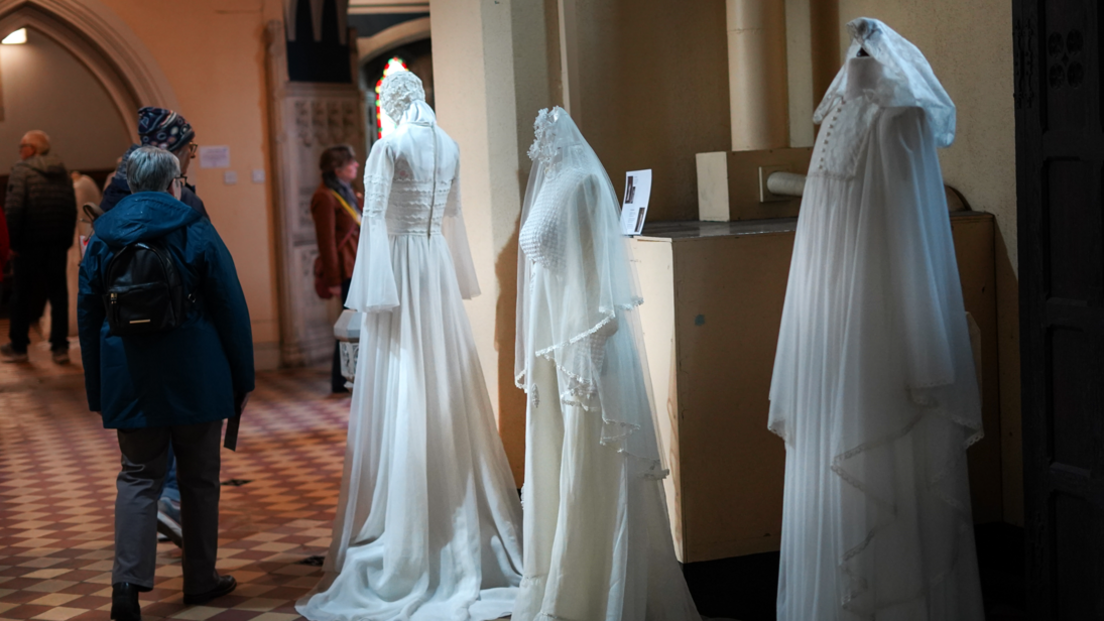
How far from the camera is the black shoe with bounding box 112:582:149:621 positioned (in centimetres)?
362

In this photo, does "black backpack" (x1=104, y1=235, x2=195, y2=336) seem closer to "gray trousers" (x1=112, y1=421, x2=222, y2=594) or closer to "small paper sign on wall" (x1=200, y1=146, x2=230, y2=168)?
"gray trousers" (x1=112, y1=421, x2=222, y2=594)

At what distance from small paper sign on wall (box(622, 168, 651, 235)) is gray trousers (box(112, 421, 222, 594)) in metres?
1.54

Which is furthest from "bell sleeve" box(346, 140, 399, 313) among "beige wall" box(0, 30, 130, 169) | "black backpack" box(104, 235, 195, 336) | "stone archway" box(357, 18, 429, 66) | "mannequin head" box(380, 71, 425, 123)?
"beige wall" box(0, 30, 130, 169)

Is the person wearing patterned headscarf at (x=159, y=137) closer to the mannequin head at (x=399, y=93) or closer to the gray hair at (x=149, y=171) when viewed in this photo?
the gray hair at (x=149, y=171)

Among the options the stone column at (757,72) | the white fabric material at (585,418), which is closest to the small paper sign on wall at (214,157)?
the stone column at (757,72)

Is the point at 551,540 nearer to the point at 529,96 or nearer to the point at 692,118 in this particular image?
the point at 529,96

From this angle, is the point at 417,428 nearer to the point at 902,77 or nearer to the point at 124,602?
the point at 124,602

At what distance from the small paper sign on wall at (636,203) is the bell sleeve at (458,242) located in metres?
0.75

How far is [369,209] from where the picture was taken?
3797 mm

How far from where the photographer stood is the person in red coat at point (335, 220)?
24.7 ft

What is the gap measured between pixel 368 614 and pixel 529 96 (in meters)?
2.02

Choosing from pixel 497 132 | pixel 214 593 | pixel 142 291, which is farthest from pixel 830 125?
pixel 214 593

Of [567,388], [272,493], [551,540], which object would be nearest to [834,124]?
[567,388]

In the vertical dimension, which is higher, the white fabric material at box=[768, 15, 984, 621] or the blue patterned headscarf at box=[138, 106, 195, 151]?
the blue patterned headscarf at box=[138, 106, 195, 151]
